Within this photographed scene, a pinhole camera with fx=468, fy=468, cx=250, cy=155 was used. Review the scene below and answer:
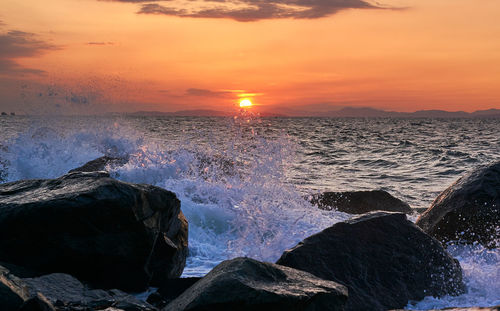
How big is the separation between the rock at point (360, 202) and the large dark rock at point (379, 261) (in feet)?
15.9

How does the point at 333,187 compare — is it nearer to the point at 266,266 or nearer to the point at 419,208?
the point at 419,208

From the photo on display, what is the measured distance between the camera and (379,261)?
195 inches

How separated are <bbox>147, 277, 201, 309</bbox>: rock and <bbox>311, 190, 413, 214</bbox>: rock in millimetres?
5679

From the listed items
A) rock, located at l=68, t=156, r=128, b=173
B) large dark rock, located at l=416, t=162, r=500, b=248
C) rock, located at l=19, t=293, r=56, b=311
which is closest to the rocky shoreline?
rock, located at l=19, t=293, r=56, b=311

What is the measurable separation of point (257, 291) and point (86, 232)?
2233 mm

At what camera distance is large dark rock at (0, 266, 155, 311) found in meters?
2.83

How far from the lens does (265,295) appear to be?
131 inches

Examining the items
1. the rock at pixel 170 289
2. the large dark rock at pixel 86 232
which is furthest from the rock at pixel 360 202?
the large dark rock at pixel 86 232

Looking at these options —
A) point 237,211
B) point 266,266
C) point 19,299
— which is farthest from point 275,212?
point 19,299

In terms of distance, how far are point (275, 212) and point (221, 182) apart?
1.81m

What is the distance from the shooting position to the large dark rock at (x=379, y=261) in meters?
4.70

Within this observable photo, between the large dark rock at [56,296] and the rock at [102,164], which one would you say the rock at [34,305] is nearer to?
the large dark rock at [56,296]

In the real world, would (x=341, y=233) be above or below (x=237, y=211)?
above

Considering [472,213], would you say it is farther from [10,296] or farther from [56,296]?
[10,296]
